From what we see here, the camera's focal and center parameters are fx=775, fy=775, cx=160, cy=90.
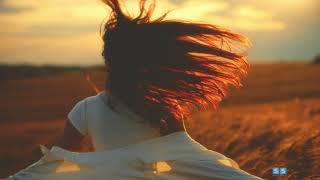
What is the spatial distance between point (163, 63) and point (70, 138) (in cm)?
68

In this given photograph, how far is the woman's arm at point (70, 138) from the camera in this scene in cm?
433

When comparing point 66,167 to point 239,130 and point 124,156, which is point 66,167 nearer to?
point 124,156

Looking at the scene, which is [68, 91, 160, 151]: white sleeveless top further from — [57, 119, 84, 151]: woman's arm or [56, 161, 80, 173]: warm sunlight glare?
[56, 161, 80, 173]: warm sunlight glare

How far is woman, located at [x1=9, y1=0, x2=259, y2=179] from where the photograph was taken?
422 centimetres

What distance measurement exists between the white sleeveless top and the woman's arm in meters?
0.08

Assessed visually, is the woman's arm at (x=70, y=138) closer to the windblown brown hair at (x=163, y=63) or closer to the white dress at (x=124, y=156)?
the white dress at (x=124, y=156)

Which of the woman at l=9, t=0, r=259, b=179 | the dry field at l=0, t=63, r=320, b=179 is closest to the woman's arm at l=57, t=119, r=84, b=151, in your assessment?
the woman at l=9, t=0, r=259, b=179

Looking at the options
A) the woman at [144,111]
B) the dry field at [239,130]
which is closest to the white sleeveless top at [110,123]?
the woman at [144,111]

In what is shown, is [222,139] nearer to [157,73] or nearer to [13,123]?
[157,73]

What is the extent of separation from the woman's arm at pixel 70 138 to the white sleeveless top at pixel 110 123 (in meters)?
0.08

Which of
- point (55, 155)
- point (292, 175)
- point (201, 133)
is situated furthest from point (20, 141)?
point (55, 155)

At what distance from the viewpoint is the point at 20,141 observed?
478 inches

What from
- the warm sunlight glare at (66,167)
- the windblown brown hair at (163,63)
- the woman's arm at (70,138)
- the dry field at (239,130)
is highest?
the windblown brown hair at (163,63)

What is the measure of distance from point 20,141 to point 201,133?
401 cm
